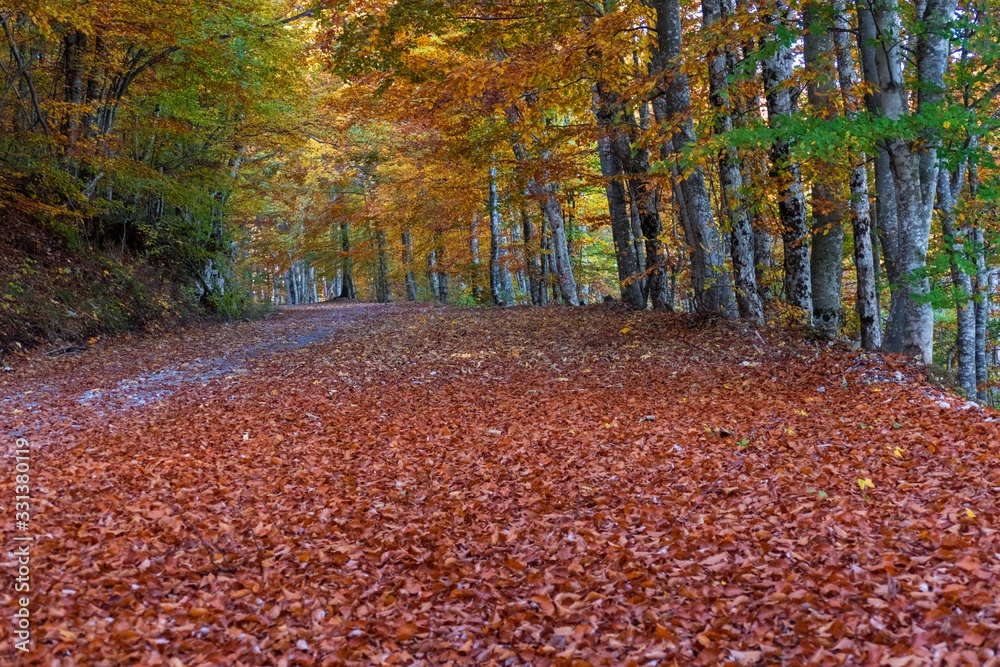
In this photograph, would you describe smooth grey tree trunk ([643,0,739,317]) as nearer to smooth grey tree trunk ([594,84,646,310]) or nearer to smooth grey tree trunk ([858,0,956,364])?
smooth grey tree trunk ([858,0,956,364])

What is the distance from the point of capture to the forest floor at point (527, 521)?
3082 mm

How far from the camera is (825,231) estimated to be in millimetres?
→ 9336

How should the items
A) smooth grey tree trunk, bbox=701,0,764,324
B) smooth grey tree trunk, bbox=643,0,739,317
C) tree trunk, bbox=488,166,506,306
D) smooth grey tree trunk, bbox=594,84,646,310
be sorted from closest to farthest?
smooth grey tree trunk, bbox=701,0,764,324 → smooth grey tree trunk, bbox=643,0,739,317 → smooth grey tree trunk, bbox=594,84,646,310 → tree trunk, bbox=488,166,506,306

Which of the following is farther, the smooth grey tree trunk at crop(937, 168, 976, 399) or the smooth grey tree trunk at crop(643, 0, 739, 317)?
the smooth grey tree trunk at crop(643, 0, 739, 317)

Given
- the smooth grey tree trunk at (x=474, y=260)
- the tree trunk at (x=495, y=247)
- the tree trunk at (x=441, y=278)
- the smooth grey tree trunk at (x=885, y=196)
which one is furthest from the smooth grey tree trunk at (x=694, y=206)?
the tree trunk at (x=441, y=278)

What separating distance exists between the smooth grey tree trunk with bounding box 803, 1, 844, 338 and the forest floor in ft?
4.48

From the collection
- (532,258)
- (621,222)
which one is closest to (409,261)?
(532,258)

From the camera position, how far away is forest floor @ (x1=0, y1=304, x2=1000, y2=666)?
3.08 m

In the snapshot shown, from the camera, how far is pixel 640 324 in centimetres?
1168

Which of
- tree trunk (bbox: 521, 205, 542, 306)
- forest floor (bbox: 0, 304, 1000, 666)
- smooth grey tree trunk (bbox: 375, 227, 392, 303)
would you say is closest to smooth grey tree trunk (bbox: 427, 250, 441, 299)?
smooth grey tree trunk (bbox: 375, 227, 392, 303)

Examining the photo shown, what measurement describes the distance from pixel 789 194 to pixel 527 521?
6686mm

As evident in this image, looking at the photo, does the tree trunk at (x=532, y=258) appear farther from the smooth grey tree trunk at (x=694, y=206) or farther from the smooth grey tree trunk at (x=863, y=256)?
the smooth grey tree trunk at (x=863, y=256)

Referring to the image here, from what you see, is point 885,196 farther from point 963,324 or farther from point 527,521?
point 527,521

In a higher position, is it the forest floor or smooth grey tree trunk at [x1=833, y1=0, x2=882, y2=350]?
smooth grey tree trunk at [x1=833, y1=0, x2=882, y2=350]
